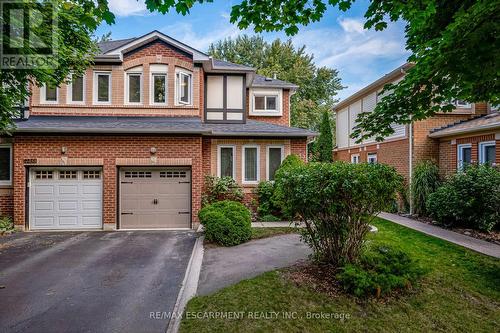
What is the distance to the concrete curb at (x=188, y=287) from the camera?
3.81m

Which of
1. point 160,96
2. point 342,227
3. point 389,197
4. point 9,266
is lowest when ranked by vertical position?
point 9,266

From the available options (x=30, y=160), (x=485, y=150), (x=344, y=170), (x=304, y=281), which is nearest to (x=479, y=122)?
(x=485, y=150)

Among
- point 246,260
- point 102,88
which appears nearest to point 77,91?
point 102,88

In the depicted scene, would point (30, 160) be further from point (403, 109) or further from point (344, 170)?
point (403, 109)

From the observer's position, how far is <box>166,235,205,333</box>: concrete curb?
381 cm

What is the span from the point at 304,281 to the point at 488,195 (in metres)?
7.93

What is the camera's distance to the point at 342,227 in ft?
16.1

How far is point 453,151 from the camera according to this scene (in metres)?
11.5

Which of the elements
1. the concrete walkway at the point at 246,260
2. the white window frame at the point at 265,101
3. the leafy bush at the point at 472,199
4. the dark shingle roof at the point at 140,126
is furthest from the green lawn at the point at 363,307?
the white window frame at the point at 265,101

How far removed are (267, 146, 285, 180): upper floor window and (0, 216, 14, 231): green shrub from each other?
386 inches

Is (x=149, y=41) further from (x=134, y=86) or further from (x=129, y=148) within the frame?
(x=129, y=148)

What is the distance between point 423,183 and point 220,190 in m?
8.63

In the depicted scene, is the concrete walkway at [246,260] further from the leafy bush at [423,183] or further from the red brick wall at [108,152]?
the leafy bush at [423,183]

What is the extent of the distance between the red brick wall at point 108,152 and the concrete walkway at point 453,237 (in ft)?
26.6
